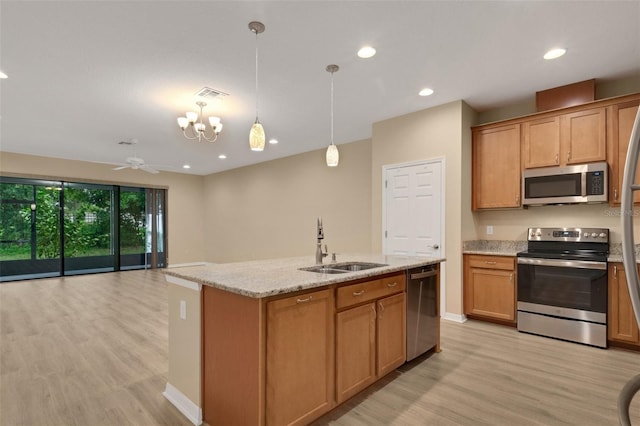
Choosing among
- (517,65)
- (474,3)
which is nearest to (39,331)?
(474,3)

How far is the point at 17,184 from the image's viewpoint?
6918 mm

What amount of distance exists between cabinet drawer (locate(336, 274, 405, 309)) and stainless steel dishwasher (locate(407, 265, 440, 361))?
0.62 ft

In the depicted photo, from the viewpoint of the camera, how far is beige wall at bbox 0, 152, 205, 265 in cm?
694

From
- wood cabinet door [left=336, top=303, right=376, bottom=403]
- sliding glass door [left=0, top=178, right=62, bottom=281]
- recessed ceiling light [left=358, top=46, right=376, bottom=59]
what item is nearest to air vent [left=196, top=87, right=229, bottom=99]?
recessed ceiling light [left=358, top=46, right=376, bottom=59]

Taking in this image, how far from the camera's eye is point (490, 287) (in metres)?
3.89

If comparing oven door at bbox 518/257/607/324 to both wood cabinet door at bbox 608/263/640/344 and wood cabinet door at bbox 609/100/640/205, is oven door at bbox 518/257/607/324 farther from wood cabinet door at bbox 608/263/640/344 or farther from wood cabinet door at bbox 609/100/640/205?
wood cabinet door at bbox 609/100/640/205

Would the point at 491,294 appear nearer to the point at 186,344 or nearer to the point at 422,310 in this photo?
the point at 422,310

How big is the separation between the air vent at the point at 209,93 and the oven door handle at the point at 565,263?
3.99 metres

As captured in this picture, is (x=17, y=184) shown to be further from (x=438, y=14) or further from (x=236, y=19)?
(x=438, y=14)

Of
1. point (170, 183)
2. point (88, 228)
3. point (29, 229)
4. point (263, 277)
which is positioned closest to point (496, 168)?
point (263, 277)

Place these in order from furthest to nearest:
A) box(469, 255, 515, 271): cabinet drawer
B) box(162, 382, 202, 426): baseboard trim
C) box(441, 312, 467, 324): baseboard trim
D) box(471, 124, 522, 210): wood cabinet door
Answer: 1. box(441, 312, 467, 324): baseboard trim
2. box(471, 124, 522, 210): wood cabinet door
3. box(469, 255, 515, 271): cabinet drawer
4. box(162, 382, 202, 426): baseboard trim

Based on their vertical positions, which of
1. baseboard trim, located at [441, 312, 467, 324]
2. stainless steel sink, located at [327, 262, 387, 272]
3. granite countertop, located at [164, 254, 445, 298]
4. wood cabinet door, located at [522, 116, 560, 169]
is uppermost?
wood cabinet door, located at [522, 116, 560, 169]

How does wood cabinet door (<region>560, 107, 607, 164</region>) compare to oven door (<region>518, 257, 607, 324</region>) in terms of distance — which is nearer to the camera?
oven door (<region>518, 257, 607, 324</region>)

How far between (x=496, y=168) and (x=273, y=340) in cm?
369
